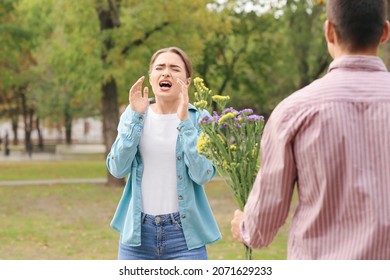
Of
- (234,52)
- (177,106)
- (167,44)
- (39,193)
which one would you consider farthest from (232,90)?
(177,106)

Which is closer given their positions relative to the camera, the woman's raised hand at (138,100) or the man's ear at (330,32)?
the man's ear at (330,32)

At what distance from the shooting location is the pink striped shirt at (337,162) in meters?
2.08

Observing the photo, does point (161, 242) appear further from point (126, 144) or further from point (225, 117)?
point (225, 117)

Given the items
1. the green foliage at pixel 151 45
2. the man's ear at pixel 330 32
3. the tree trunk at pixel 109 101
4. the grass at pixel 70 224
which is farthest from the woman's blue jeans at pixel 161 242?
the tree trunk at pixel 109 101

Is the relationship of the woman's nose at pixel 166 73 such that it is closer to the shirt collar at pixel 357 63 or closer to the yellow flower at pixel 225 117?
the yellow flower at pixel 225 117

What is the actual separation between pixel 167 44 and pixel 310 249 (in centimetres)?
1868

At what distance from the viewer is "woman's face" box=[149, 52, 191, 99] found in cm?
387

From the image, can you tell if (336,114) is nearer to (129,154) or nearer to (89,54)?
(129,154)

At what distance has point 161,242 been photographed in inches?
150

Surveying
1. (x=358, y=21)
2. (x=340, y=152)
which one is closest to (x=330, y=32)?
(x=358, y=21)

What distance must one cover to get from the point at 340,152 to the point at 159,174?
1.83 metres

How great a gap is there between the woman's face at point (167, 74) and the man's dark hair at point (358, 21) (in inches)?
69.5

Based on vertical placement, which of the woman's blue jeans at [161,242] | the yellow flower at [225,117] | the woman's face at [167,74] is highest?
the woman's face at [167,74]
